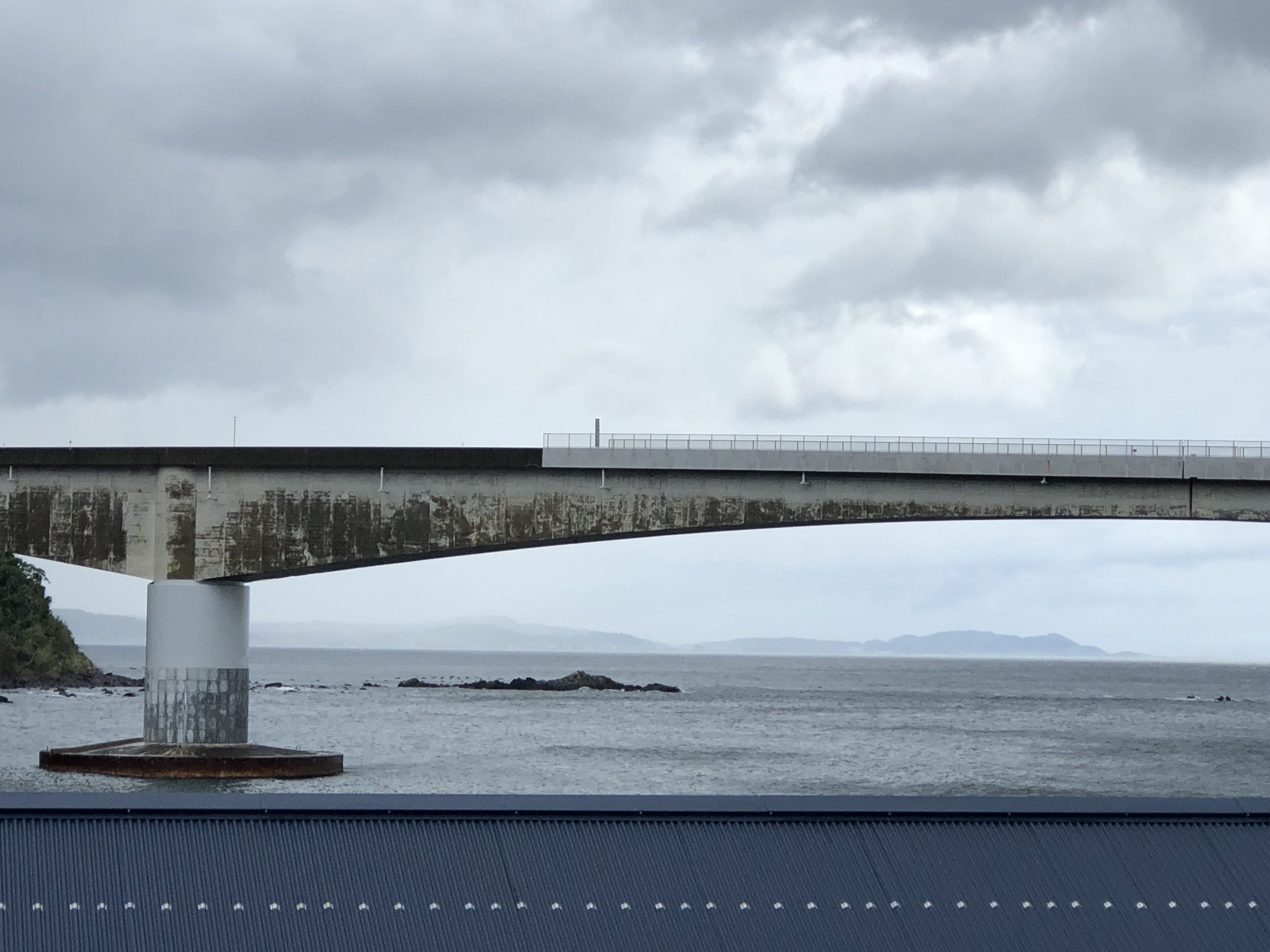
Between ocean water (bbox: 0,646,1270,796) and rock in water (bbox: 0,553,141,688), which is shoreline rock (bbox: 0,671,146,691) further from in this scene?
ocean water (bbox: 0,646,1270,796)

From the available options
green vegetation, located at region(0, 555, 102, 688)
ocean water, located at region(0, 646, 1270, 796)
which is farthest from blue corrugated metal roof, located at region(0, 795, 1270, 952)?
green vegetation, located at region(0, 555, 102, 688)

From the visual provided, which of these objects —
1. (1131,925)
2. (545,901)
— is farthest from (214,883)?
(1131,925)

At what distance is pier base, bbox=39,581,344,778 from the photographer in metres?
47.8

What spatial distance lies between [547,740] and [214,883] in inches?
2722

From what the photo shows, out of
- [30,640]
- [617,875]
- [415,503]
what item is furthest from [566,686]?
[617,875]

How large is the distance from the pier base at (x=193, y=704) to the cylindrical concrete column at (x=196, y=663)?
0.07 feet

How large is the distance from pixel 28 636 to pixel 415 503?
112 meters

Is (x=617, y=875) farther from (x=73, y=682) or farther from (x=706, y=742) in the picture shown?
(x=73, y=682)

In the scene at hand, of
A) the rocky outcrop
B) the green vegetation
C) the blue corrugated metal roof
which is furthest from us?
the rocky outcrop

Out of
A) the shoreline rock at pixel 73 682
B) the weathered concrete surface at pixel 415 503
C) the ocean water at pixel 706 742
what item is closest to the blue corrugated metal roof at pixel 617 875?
the ocean water at pixel 706 742

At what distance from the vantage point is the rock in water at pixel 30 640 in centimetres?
14175

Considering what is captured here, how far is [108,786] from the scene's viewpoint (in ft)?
167

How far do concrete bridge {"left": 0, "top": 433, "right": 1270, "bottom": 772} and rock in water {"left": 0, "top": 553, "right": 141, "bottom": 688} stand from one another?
91.8 metres

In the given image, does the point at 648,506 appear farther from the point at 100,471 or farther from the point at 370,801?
the point at 370,801
